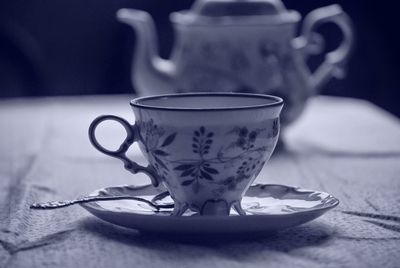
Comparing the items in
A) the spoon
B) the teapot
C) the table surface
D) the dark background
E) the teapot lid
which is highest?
the teapot lid

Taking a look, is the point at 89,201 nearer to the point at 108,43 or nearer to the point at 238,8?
the point at 238,8

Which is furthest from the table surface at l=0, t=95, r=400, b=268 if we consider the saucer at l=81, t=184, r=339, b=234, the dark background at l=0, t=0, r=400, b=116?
the dark background at l=0, t=0, r=400, b=116

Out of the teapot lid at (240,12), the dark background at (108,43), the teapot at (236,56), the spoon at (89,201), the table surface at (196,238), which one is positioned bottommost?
the dark background at (108,43)

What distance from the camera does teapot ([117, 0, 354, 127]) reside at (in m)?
0.90

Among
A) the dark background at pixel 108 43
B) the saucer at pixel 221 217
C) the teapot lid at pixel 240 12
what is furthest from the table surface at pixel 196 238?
the dark background at pixel 108 43

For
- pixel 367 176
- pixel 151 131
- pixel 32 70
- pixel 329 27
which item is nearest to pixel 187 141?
pixel 151 131

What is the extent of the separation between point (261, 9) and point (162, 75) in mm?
137

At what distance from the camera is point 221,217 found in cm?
49

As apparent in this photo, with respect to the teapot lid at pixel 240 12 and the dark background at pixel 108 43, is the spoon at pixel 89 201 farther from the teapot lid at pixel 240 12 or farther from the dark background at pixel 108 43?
the dark background at pixel 108 43

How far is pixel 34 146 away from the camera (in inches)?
37.5

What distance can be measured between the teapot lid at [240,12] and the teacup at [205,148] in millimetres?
366

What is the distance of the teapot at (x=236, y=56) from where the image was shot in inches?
35.6

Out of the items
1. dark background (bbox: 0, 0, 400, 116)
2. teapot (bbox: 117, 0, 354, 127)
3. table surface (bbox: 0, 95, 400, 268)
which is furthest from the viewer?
dark background (bbox: 0, 0, 400, 116)

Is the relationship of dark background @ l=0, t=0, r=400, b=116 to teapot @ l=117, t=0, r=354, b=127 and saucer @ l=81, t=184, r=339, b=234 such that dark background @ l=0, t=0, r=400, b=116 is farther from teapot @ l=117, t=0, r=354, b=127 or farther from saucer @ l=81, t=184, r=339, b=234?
saucer @ l=81, t=184, r=339, b=234
